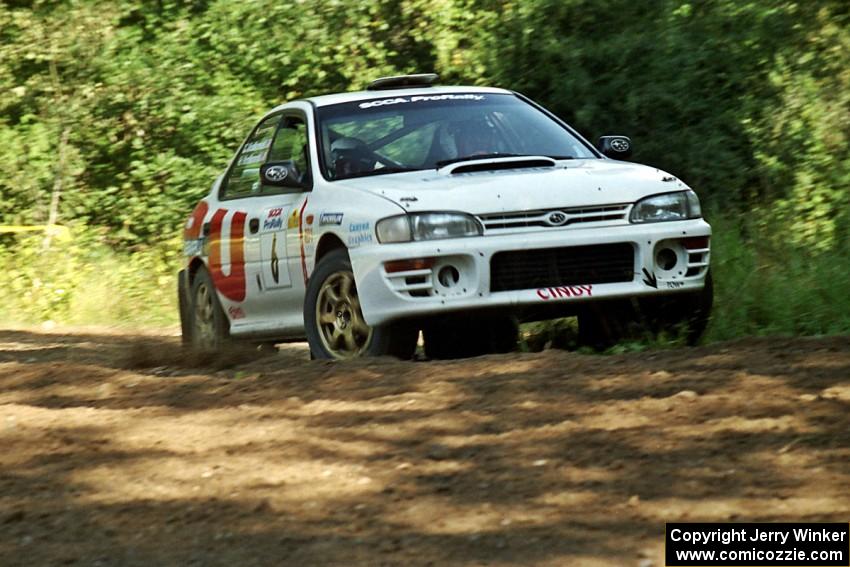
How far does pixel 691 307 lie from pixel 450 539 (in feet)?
14.4

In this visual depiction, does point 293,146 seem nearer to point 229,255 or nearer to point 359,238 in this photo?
point 229,255

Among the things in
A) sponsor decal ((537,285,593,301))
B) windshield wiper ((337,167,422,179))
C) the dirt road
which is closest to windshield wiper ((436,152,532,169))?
windshield wiper ((337,167,422,179))

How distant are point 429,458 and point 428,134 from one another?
4.04 metres

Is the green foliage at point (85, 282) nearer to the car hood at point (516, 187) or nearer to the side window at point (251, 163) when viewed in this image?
the side window at point (251, 163)

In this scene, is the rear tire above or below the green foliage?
above

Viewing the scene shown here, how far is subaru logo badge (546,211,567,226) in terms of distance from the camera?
8500mm

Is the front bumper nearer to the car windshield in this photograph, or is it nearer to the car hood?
the car hood

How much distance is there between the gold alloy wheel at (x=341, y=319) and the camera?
8625 millimetres

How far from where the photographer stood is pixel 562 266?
8500 millimetres

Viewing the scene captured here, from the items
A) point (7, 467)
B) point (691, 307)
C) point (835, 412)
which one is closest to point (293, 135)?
point (691, 307)

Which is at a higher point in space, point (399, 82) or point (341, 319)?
point (399, 82)

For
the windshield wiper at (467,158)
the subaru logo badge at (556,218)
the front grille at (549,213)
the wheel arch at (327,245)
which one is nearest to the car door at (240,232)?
the wheel arch at (327,245)

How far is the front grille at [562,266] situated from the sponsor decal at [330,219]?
2.93 feet

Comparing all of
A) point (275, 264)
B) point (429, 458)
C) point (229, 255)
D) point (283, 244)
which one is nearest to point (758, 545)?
point (429, 458)
